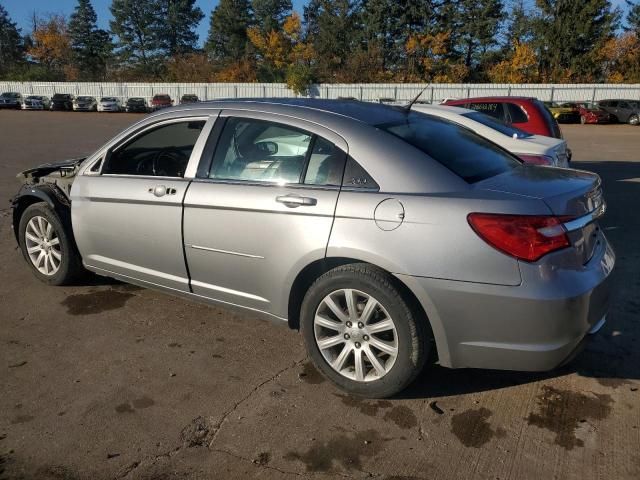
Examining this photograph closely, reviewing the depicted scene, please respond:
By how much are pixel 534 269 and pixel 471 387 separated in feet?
→ 3.22

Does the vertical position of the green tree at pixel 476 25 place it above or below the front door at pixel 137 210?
above

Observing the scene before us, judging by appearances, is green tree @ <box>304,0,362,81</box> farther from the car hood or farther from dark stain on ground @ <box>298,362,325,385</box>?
dark stain on ground @ <box>298,362,325,385</box>

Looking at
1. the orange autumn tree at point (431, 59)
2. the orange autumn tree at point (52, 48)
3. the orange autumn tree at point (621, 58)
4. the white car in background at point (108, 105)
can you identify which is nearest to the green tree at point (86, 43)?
the orange autumn tree at point (52, 48)

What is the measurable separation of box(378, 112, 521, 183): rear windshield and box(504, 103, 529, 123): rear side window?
214 inches

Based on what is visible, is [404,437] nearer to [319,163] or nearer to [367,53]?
[319,163]

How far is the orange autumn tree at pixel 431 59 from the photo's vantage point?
56750mm

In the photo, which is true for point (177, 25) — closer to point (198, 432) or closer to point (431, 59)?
point (431, 59)

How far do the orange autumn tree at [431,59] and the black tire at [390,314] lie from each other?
2232 inches

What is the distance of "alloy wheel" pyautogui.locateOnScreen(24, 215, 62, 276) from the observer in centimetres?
477

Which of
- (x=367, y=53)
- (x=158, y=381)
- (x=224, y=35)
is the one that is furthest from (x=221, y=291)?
(x=224, y=35)

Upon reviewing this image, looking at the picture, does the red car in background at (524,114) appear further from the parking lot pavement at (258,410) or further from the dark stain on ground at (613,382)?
the dark stain on ground at (613,382)

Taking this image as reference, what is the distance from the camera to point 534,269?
2611mm

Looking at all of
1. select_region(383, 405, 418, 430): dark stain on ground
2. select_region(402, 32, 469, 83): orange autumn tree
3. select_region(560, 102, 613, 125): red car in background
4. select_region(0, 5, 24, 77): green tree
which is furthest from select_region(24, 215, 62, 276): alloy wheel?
select_region(0, 5, 24, 77): green tree

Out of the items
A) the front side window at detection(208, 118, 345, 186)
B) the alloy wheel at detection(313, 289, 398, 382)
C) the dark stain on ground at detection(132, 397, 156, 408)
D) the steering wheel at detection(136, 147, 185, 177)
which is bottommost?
the dark stain on ground at detection(132, 397, 156, 408)
